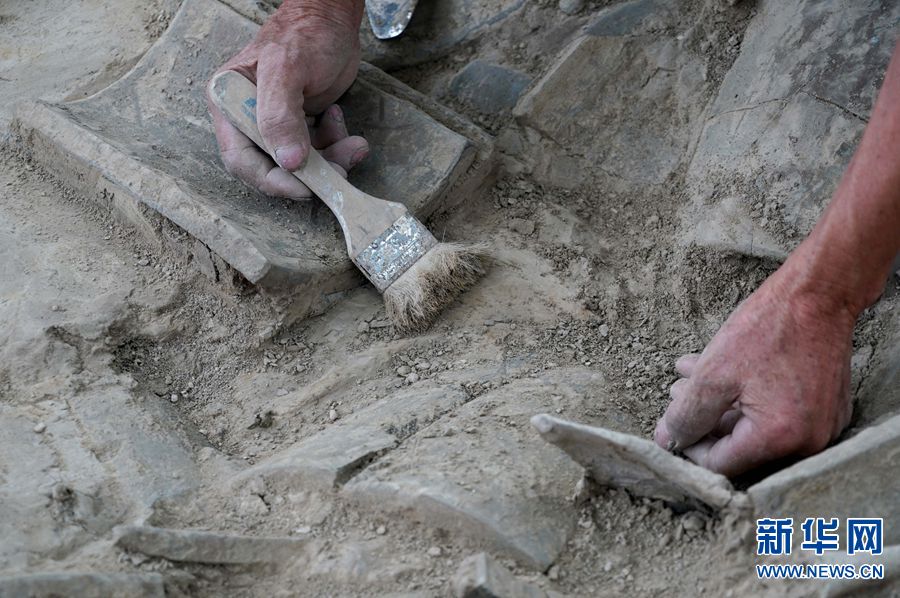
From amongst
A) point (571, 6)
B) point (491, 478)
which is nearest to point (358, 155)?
point (571, 6)

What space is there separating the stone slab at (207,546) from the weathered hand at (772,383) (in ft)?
2.76

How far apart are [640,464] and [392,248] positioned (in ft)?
3.42

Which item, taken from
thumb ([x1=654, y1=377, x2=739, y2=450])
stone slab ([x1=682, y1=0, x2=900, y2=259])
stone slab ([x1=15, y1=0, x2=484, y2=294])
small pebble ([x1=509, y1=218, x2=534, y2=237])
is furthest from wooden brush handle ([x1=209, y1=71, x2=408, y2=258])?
thumb ([x1=654, y1=377, x2=739, y2=450])

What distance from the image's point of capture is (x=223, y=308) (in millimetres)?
2533

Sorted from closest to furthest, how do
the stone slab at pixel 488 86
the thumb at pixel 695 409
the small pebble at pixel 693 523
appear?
1. the small pebble at pixel 693 523
2. the thumb at pixel 695 409
3. the stone slab at pixel 488 86

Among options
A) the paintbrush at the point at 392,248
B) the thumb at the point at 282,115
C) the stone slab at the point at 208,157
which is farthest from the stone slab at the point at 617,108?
the thumb at the point at 282,115

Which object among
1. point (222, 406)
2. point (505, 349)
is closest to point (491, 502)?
point (505, 349)

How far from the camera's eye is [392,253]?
8.32ft

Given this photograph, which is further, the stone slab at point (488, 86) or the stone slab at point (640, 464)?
the stone slab at point (488, 86)

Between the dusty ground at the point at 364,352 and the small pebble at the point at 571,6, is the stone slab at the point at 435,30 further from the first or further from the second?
the dusty ground at the point at 364,352

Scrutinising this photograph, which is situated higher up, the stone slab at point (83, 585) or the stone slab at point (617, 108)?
the stone slab at point (617, 108)

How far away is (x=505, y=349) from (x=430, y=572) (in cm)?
78

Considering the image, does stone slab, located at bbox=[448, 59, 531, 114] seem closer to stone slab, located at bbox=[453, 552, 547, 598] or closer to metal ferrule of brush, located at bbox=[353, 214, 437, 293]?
metal ferrule of brush, located at bbox=[353, 214, 437, 293]

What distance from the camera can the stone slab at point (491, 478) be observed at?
1792 mm
